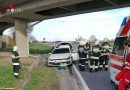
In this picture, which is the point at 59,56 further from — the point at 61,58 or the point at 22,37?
the point at 22,37

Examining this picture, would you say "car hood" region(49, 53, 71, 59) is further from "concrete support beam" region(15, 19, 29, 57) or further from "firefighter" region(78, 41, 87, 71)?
"concrete support beam" region(15, 19, 29, 57)

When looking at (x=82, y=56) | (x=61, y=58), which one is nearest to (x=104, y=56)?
(x=82, y=56)

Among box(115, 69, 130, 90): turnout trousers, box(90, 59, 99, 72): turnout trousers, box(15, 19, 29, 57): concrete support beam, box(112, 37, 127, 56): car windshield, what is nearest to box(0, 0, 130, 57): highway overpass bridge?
box(15, 19, 29, 57): concrete support beam

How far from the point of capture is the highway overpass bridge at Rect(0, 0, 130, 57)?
86.4ft

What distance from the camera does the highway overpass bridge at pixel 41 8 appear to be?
2635 cm

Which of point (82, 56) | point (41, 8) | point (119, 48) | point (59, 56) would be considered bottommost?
point (59, 56)

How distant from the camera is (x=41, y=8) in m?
29.0

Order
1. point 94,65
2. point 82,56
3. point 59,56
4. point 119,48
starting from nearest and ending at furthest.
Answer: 1. point 119,48
2. point 94,65
3. point 82,56
4. point 59,56

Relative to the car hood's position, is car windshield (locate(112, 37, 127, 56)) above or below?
above

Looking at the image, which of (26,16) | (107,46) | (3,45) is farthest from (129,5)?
(3,45)

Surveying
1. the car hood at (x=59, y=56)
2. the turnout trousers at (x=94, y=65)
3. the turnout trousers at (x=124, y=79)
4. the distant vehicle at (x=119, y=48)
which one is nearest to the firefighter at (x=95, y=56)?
the turnout trousers at (x=94, y=65)

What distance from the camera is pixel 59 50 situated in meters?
27.6

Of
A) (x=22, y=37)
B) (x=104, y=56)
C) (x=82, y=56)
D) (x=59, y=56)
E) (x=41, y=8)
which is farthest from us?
(x=22, y=37)

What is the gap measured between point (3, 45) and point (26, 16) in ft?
128
